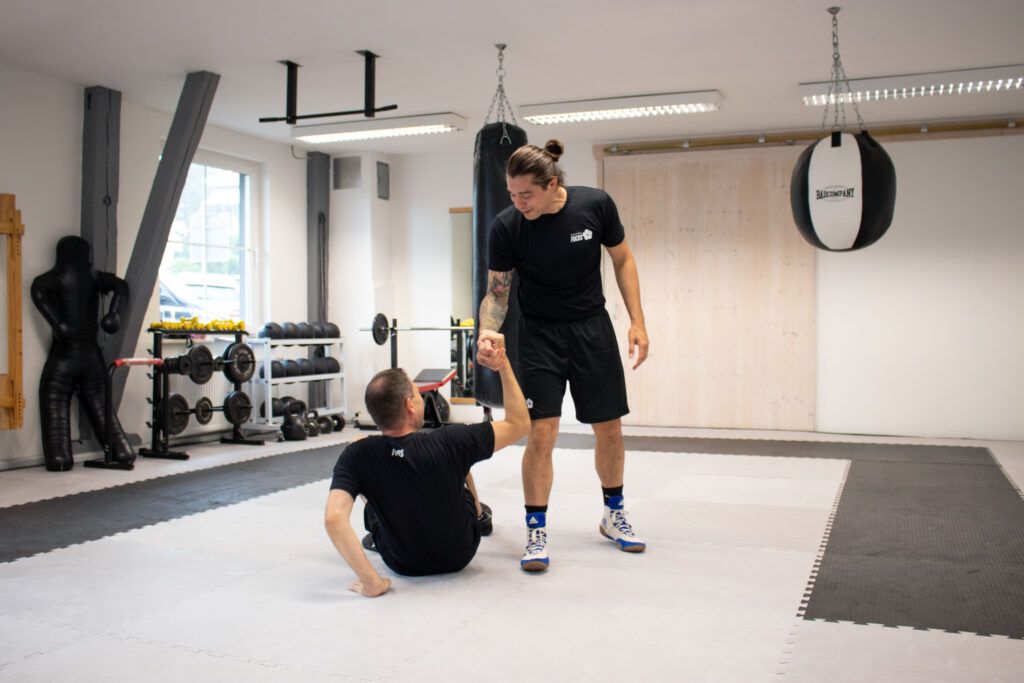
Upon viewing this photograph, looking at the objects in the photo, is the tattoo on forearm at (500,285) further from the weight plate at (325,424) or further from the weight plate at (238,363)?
the weight plate at (325,424)

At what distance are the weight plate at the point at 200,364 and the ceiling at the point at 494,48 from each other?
198cm

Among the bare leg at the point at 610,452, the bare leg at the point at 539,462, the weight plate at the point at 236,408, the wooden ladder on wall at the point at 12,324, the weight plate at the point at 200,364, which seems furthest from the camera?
the weight plate at the point at 236,408

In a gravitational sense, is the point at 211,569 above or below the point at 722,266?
below

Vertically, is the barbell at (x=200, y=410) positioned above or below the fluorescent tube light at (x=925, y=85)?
below

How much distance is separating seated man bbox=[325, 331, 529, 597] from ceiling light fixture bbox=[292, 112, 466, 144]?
4.77 m

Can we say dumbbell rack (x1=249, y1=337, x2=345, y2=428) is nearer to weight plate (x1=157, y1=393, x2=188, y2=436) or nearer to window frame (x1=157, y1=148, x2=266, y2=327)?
window frame (x1=157, y1=148, x2=266, y2=327)

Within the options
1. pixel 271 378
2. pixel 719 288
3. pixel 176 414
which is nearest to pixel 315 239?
pixel 271 378

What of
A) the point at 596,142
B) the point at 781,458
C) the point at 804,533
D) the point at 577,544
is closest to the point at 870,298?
the point at 781,458

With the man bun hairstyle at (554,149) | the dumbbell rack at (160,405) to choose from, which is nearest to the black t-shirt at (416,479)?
the man bun hairstyle at (554,149)

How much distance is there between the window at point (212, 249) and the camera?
720cm

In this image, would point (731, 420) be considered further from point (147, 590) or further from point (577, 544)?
point (147, 590)

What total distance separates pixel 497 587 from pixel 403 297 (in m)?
6.51

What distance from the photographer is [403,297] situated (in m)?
9.00

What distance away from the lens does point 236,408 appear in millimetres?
6672
